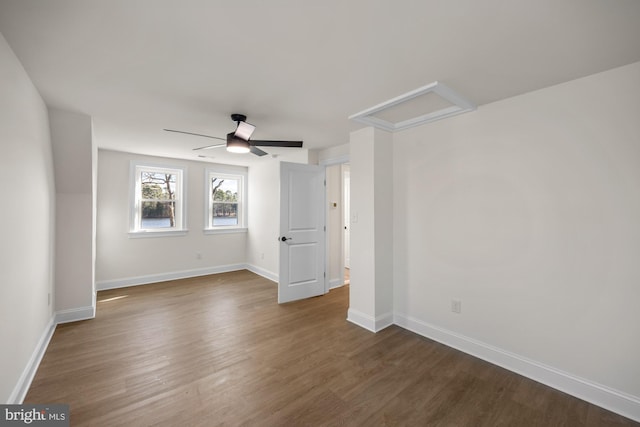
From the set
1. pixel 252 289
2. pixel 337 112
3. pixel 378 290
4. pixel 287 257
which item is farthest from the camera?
pixel 252 289

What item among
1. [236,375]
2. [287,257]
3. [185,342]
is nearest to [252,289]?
[287,257]

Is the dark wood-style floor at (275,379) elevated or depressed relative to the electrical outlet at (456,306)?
depressed

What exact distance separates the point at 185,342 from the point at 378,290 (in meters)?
2.18

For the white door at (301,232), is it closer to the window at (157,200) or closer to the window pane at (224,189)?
the window pane at (224,189)

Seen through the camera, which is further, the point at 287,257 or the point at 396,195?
the point at 287,257

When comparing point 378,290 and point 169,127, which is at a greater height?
point 169,127

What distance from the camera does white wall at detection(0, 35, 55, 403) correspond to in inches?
66.9

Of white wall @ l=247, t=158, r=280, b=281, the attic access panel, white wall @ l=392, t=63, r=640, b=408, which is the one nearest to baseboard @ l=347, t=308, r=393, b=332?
white wall @ l=392, t=63, r=640, b=408

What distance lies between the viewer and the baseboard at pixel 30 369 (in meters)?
1.86

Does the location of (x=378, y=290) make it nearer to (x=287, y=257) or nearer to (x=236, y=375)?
(x=287, y=257)

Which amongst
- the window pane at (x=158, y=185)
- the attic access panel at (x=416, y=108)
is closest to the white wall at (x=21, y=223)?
the window pane at (x=158, y=185)

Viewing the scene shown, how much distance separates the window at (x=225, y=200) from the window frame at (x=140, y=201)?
461mm

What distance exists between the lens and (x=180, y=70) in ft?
6.31

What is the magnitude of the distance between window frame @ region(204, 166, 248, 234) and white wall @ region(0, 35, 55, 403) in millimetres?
2857
